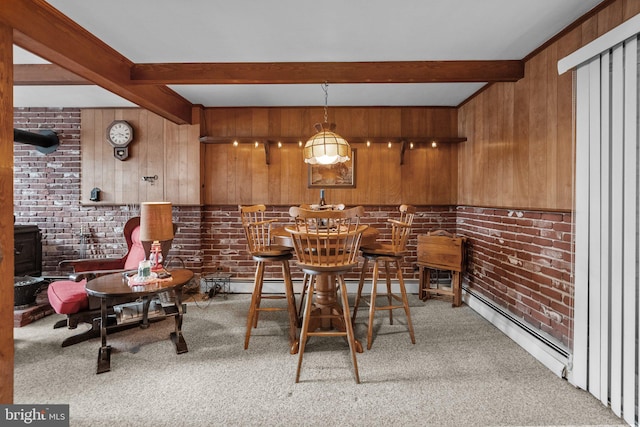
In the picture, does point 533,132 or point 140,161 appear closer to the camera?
point 533,132

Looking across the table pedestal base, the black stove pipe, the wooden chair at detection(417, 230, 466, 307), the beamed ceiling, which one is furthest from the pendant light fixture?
the black stove pipe

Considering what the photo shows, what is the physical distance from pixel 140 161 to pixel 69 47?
2143mm

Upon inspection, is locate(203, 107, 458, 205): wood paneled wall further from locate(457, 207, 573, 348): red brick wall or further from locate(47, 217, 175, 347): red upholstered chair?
locate(47, 217, 175, 347): red upholstered chair

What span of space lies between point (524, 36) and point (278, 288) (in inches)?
148

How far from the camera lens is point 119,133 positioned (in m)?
4.09

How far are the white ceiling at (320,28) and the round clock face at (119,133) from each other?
1242mm

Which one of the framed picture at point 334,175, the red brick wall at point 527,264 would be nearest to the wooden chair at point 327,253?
the red brick wall at point 527,264

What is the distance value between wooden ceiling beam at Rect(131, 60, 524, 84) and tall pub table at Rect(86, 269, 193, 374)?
1865mm

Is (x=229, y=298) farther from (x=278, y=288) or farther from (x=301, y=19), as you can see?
(x=301, y=19)

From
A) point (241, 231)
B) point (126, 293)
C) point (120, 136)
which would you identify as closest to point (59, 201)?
point (120, 136)

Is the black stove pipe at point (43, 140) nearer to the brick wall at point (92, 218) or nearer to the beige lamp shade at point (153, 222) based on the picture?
the brick wall at point (92, 218)

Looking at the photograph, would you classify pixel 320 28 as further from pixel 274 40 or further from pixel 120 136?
pixel 120 136

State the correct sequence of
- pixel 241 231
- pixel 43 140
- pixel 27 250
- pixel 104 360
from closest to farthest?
pixel 104 360
pixel 27 250
pixel 43 140
pixel 241 231

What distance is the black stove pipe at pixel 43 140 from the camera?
12.5 ft
